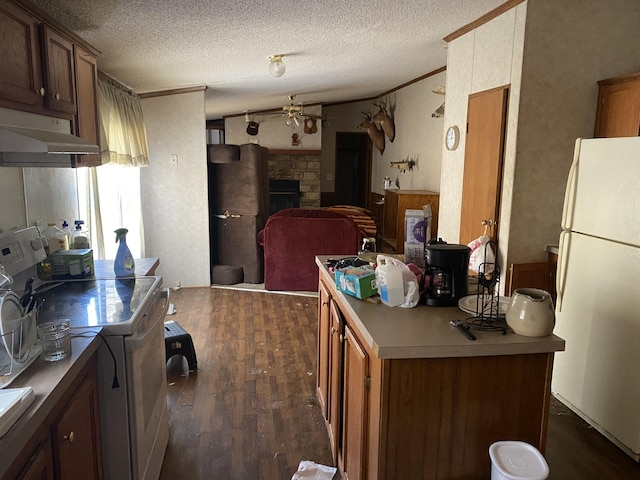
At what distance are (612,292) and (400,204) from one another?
12.1 feet

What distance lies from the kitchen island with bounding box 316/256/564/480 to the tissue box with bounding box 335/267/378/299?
0.70 ft

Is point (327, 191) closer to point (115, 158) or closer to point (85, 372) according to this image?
point (115, 158)

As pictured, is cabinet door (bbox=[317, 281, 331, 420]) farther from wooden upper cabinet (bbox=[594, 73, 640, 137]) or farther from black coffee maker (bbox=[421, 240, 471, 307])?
wooden upper cabinet (bbox=[594, 73, 640, 137])

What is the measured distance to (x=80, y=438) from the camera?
5.00 ft

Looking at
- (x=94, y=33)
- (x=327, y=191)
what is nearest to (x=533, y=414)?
(x=94, y=33)

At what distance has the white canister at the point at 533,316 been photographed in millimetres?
1540

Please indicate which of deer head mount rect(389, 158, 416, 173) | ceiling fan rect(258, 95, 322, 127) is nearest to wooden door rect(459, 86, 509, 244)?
deer head mount rect(389, 158, 416, 173)

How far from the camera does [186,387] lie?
3.12 metres

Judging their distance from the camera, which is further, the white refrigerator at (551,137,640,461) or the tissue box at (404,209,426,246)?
the white refrigerator at (551,137,640,461)

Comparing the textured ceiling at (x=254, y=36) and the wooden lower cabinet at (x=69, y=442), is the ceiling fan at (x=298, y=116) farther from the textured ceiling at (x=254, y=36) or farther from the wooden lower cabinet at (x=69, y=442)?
the wooden lower cabinet at (x=69, y=442)

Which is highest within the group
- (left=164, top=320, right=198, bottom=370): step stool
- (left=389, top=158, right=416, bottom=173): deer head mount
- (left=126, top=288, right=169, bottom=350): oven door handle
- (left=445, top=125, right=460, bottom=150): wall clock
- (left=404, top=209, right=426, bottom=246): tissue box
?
(left=445, top=125, right=460, bottom=150): wall clock

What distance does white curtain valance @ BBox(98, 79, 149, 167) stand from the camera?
362 centimetres

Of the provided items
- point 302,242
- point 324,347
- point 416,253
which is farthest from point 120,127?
point 416,253

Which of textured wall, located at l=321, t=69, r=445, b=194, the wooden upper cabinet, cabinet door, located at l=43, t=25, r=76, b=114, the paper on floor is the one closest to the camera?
cabinet door, located at l=43, t=25, r=76, b=114
